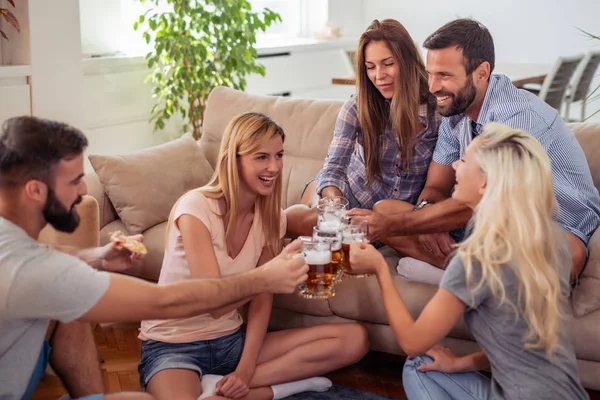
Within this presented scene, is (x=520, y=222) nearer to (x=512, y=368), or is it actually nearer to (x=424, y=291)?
(x=512, y=368)

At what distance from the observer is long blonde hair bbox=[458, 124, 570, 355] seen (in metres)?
1.96

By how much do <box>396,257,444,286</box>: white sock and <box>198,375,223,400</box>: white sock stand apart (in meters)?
0.77

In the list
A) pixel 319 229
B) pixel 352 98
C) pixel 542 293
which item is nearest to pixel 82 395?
pixel 319 229

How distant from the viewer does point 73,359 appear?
7.41ft

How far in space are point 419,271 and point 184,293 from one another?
1.18m

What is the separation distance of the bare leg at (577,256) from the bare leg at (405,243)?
0.45 m

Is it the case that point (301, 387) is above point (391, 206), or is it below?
below

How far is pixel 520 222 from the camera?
1.97m

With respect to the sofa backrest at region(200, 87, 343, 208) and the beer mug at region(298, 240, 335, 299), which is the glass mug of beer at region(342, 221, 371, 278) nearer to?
the beer mug at region(298, 240, 335, 299)

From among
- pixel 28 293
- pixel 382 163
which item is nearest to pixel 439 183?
pixel 382 163

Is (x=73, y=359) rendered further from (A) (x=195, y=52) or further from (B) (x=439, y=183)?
(A) (x=195, y=52)

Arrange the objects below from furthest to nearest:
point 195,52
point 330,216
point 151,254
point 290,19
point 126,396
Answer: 1. point 290,19
2. point 195,52
3. point 151,254
4. point 330,216
5. point 126,396

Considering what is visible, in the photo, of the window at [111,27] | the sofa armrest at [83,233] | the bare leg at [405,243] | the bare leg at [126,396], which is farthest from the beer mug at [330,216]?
the window at [111,27]

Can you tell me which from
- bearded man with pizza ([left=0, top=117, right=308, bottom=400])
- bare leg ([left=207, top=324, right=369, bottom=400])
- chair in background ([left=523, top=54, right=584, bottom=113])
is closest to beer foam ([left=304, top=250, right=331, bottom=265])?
bearded man with pizza ([left=0, top=117, right=308, bottom=400])
